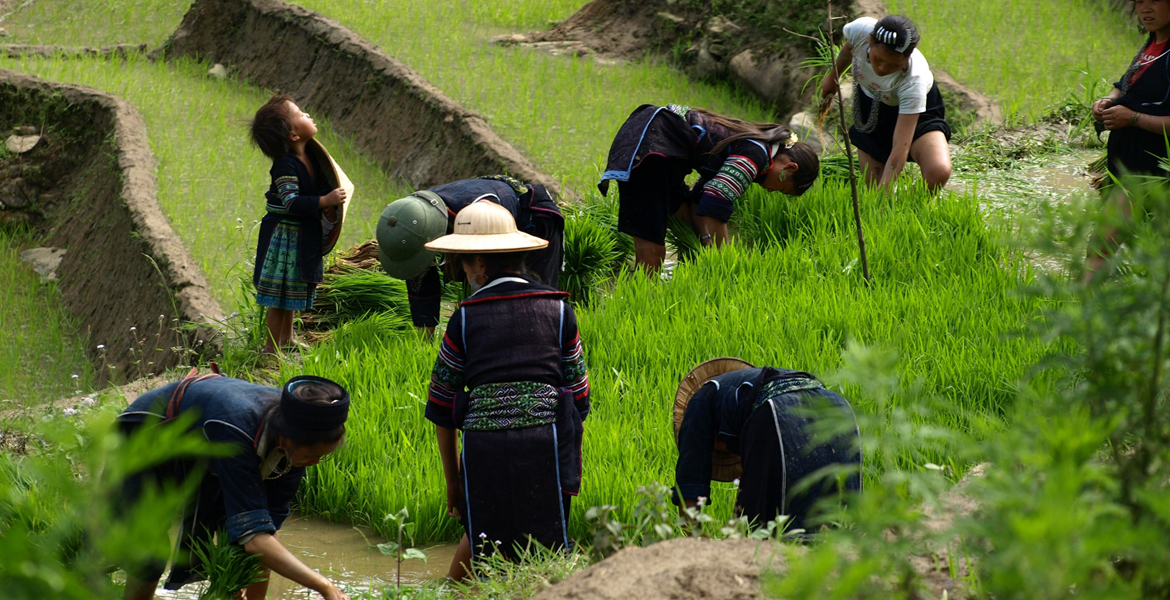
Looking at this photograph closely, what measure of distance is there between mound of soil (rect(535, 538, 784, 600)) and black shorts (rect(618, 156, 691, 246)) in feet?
10.4

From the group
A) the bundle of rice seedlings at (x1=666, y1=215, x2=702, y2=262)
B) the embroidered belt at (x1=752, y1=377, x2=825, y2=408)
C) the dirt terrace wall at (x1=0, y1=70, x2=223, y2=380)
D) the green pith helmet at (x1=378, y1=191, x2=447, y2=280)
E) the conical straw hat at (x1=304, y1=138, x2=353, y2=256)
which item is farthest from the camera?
the dirt terrace wall at (x1=0, y1=70, x2=223, y2=380)

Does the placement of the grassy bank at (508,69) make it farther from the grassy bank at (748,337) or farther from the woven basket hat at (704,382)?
the woven basket hat at (704,382)

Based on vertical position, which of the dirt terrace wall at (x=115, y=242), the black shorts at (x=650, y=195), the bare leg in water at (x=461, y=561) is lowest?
the dirt terrace wall at (x=115, y=242)

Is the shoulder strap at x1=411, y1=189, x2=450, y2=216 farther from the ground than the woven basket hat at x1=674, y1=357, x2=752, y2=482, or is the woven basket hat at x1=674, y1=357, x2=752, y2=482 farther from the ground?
the shoulder strap at x1=411, y1=189, x2=450, y2=216

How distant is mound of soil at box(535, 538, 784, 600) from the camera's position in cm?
195

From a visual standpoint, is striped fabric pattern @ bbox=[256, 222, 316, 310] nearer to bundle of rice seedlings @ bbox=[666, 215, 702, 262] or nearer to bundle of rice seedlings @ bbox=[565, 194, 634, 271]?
bundle of rice seedlings @ bbox=[565, 194, 634, 271]

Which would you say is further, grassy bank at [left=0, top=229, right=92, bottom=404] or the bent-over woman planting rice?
grassy bank at [left=0, top=229, right=92, bottom=404]

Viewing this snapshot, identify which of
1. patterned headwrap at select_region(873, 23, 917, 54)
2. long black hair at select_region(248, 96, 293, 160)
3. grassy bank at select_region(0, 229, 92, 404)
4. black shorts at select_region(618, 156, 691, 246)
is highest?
patterned headwrap at select_region(873, 23, 917, 54)

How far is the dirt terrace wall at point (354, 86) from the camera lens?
829 cm

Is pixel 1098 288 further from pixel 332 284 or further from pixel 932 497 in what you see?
pixel 332 284

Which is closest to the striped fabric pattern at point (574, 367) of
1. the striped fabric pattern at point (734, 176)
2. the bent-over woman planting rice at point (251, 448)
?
the bent-over woman planting rice at point (251, 448)

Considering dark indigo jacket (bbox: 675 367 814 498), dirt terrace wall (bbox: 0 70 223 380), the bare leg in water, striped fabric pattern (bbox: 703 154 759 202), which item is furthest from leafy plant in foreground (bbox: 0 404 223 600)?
dirt terrace wall (bbox: 0 70 223 380)

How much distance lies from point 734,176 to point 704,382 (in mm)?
1958

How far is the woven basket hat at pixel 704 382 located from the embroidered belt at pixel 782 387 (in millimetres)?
310
